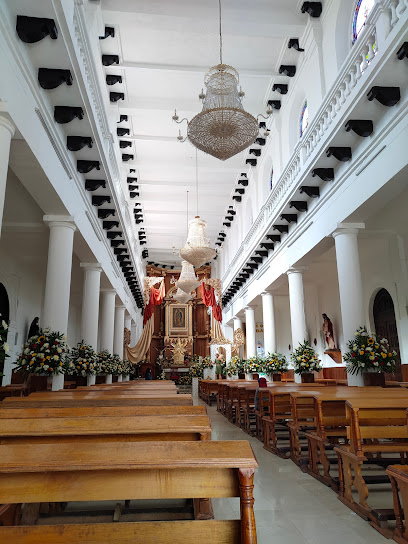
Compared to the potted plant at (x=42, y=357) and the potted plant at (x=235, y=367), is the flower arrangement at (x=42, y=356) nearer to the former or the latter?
the potted plant at (x=42, y=357)

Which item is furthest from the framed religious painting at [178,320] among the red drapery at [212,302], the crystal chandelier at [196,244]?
the crystal chandelier at [196,244]

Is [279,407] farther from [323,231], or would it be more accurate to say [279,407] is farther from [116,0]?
[116,0]

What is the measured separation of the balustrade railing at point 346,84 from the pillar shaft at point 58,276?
17.2 feet

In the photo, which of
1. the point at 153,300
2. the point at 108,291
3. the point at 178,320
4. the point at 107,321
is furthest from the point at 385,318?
the point at 178,320

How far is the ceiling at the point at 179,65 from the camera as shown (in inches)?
365

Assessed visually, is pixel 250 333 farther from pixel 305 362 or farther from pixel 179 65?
pixel 179 65

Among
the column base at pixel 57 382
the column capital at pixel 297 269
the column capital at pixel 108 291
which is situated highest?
the column capital at pixel 108 291

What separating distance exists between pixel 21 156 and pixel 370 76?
17.2 ft

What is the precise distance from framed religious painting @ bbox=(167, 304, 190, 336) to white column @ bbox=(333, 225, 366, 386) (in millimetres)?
19085

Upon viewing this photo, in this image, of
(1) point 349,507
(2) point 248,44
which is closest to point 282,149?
(2) point 248,44

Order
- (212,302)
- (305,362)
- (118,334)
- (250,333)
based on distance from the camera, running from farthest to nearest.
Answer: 1. (212,302)
2. (118,334)
3. (250,333)
4. (305,362)

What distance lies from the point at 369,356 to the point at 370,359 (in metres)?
0.06

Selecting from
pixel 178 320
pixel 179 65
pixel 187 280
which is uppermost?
pixel 179 65

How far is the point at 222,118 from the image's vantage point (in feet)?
23.0
